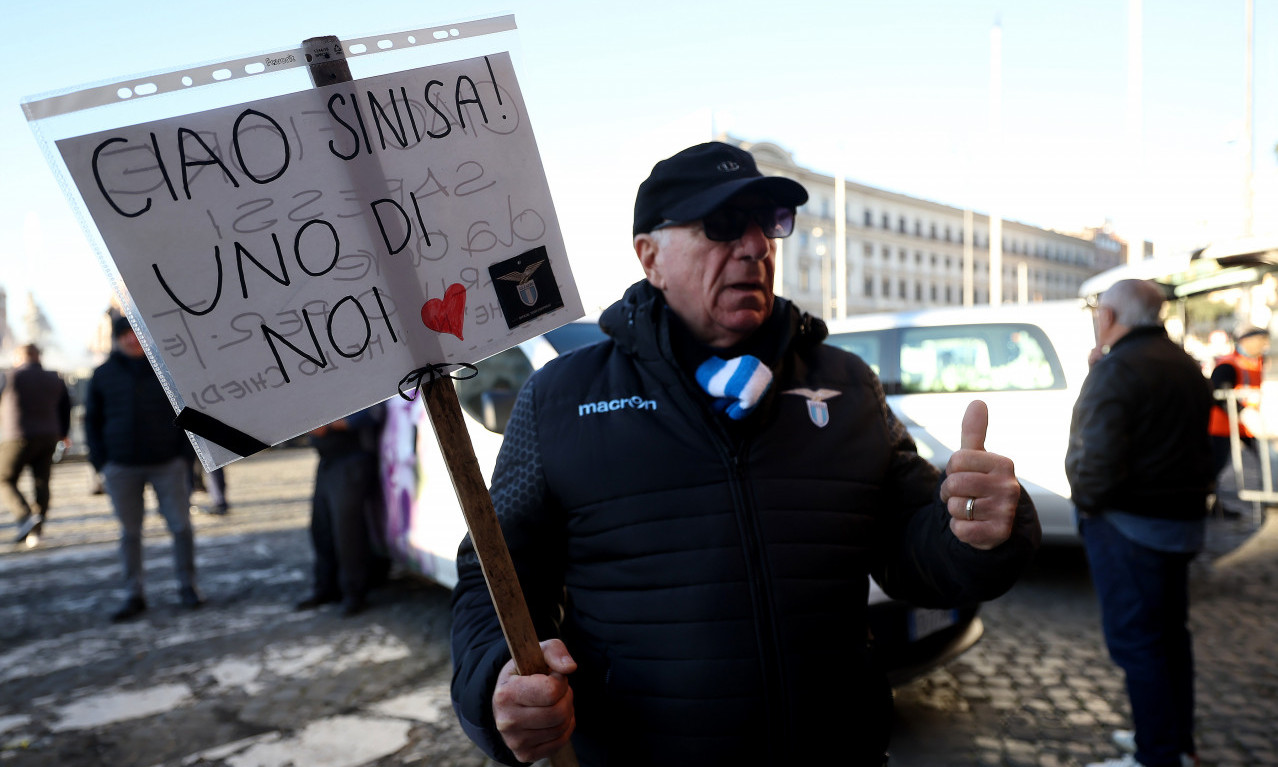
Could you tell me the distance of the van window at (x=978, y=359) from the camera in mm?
5738

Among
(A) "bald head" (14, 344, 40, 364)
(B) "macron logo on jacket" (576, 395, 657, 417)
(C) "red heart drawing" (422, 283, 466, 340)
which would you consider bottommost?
(B) "macron logo on jacket" (576, 395, 657, 417)

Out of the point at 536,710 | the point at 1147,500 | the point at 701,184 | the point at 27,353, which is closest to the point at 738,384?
the point at 701,184

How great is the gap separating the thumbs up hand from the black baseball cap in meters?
0.60

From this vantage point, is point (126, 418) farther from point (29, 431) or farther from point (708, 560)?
point (708, 560)

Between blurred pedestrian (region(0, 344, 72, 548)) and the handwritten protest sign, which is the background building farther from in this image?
the handwritten protest sign

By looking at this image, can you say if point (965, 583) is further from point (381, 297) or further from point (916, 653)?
point (916, 653)

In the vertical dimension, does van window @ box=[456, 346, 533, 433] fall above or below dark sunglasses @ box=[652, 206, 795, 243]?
below

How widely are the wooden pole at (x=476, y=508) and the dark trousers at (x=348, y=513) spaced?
4.57m

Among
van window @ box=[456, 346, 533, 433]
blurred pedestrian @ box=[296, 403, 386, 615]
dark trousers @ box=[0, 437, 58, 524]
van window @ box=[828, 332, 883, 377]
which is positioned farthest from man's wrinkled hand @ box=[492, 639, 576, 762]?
dark trousers @ box=[0, 437, 58, 524]

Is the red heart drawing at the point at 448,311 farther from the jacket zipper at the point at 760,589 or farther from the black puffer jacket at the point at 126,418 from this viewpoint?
the black puffer jacket at the point at 126,418

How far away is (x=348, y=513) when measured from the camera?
5391 millimetres

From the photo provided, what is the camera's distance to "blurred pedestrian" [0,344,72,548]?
8180 millimetres

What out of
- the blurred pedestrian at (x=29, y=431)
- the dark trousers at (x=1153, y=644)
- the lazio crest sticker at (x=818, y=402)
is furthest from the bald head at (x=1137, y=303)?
the blurred pedestrian at (x=29, y=431)

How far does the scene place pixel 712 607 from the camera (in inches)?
55.1
